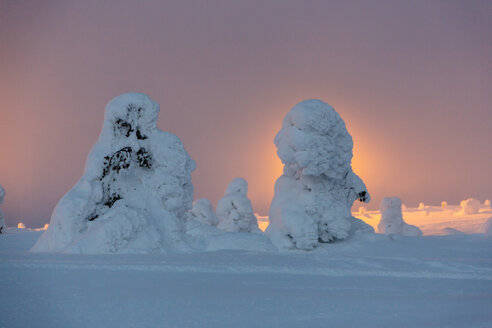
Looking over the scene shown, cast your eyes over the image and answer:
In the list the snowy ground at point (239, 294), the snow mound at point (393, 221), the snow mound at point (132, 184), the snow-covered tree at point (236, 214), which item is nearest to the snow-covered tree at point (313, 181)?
the snow mound at point (132, 184)

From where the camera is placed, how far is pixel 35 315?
9.93 ft

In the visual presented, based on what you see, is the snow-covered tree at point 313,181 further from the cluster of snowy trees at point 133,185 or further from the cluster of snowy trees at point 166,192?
the cluster of snowy trees at point 133,185

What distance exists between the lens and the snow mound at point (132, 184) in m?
8.62

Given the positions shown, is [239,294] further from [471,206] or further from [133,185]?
[471,206]

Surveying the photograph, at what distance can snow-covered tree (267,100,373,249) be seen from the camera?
12.2 m

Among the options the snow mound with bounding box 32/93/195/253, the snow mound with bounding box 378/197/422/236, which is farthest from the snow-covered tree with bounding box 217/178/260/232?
the snow mound with bounding box 32/93/195/253

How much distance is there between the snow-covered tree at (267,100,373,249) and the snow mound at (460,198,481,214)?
58.6 ft

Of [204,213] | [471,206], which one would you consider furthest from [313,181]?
[471,206]

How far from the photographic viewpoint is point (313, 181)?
12773 mm

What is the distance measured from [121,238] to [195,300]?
4.60 metres

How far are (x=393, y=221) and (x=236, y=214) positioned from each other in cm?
622

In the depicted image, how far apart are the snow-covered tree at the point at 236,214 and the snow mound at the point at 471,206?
44.4 feet

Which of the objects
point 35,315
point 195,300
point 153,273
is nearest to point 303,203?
point 153,273

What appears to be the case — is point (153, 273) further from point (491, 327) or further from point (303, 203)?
point (303, 203)
